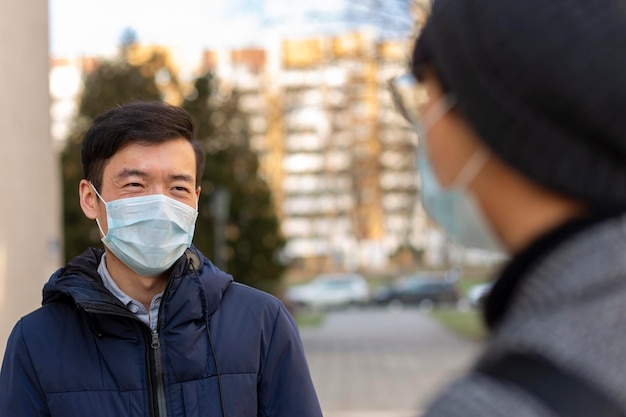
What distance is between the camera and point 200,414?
234cm

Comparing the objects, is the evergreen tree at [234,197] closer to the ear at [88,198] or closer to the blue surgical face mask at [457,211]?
the ear at [88,198]

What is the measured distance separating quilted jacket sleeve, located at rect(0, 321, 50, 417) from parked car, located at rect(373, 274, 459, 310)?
37.2 m

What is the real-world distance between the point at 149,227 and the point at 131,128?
1.00ft

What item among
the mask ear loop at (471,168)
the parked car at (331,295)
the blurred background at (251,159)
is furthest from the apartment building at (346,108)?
the mask ear loop at (471,168)

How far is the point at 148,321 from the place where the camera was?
246 centimetres

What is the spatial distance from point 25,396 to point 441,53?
163 centimetres

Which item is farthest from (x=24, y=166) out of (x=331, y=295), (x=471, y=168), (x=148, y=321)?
(x=331, y=295)

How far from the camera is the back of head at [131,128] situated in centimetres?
256

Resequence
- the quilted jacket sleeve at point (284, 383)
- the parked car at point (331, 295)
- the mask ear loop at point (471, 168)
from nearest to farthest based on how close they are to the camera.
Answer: the mask ear loop at point (471, 168) → the quilted jacket sleeve at point (284, 383) → the parked car at point (331, 295)

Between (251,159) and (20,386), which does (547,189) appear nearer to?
(20,386)

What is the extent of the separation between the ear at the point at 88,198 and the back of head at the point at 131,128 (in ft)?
0.41

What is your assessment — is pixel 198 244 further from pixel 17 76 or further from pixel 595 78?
pixel 595 78

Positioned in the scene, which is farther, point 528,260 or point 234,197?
point 234,197

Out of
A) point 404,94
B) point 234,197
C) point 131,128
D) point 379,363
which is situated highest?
point 404,94
